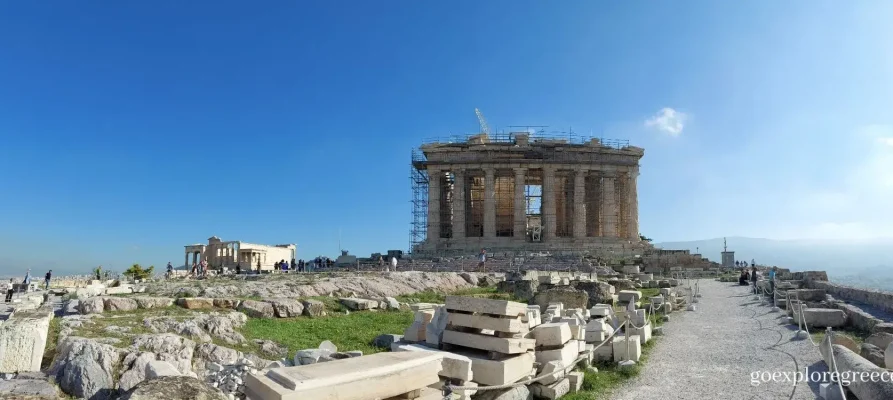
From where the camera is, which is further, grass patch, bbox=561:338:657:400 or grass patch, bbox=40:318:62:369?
grass patch, bbox=40:318:62:369

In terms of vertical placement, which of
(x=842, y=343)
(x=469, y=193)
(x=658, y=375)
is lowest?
(x=658, y=375)

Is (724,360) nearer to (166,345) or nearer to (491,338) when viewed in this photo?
(491,338)

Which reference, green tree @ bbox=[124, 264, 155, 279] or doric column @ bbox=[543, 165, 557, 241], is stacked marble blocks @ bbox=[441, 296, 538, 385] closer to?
green tree @ bbox=[124, 264, 155, 279]

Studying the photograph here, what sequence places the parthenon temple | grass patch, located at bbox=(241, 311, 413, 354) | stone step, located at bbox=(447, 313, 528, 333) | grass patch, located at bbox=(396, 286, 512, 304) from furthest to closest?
1. the parthenon temple
2. grass patch, located at bbox=(396, 286, 512, 304)
3. grass patch, located at bbox=(241, 311, 413, 354)
4. stone step, located at bbox=(447, 313, 528, 333)

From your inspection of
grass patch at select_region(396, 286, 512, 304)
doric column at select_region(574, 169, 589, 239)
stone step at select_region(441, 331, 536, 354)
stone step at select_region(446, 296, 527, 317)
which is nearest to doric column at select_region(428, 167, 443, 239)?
doric column at select_region(574, 169, 589, 239)

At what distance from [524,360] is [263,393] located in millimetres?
4393

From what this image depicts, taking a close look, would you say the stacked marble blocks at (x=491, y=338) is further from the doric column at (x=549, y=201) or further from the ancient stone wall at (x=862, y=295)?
the doric column at (x=549, y=201)

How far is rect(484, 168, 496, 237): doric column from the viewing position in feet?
172

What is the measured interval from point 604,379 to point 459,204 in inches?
1732

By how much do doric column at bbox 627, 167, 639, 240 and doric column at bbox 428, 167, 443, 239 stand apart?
19662 mm

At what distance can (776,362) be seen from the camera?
1034cm

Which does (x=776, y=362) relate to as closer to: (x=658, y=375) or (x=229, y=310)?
(x=658, y=375)

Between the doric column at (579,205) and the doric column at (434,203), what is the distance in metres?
13.2

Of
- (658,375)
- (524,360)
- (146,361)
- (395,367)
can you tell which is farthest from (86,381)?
(658,375)
